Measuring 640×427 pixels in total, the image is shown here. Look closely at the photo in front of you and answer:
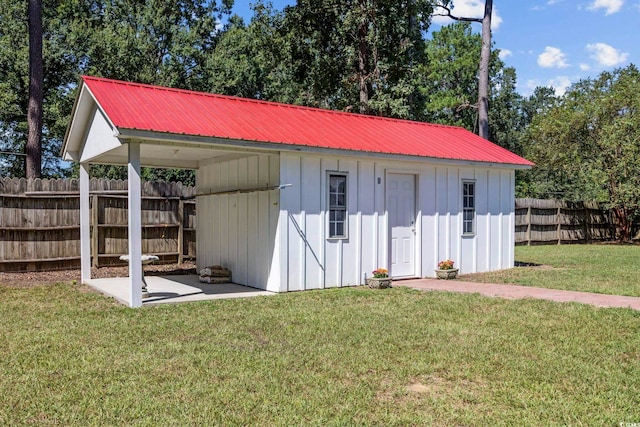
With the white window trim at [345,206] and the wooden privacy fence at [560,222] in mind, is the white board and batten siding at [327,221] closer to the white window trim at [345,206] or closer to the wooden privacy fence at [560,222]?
the white window trim at [345,206]

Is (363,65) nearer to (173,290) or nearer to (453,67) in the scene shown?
(173,290)

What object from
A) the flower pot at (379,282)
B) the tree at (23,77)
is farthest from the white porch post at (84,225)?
the tree at (23,77)

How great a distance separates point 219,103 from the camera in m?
10.9

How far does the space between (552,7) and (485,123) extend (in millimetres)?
9031

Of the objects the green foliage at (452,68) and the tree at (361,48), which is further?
the green foliage at (452,68)

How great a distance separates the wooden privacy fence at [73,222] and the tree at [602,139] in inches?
667

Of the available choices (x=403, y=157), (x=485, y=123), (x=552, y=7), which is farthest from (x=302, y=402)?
(x=552, y=7)

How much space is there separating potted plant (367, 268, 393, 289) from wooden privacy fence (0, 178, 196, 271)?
594 cm

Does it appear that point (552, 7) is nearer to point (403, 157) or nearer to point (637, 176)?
point (637, 176)

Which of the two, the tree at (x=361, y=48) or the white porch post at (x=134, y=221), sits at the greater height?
the tree at (x=361, y=48)

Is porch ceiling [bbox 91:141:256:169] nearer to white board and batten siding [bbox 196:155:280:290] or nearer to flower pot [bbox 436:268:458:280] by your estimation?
white board and batten siding [bbox 196:155:280:290]

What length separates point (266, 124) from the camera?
10.4 m

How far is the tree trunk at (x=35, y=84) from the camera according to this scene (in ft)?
48.6

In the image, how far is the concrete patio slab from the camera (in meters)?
8.98
